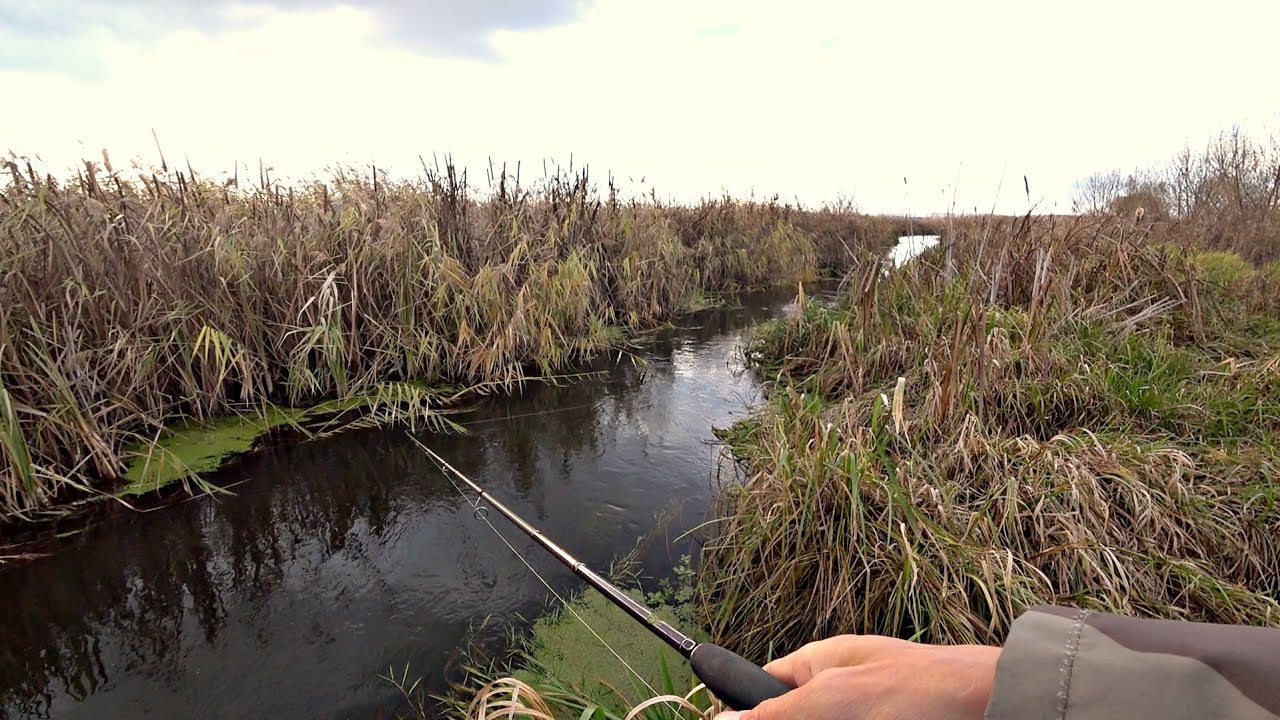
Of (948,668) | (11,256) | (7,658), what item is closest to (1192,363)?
(948,668)

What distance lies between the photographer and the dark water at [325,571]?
2166 millimetres

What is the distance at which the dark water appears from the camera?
85.3 inches

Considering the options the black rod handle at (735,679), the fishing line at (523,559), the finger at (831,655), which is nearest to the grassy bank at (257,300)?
the fishing line at (523,559)

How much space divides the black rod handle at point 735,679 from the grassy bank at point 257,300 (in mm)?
3706

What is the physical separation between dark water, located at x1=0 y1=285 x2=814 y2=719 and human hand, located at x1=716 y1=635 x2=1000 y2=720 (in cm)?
196

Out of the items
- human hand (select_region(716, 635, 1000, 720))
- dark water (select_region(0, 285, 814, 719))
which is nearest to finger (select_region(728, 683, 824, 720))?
human hand (select_region(716, 635, 1000, 720))

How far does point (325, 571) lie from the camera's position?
285 cm

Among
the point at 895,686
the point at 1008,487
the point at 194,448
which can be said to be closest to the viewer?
the point at 895,686

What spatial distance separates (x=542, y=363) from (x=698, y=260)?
18.7 feet

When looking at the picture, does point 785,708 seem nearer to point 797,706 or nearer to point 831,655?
point 797,706

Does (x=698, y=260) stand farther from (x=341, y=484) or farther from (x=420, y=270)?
(x=341, y=484)

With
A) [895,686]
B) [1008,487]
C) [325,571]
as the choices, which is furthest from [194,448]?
[1008,487]

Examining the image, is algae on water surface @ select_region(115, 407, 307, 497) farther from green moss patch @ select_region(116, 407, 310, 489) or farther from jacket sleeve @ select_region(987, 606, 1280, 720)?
jacket sleeve @ select_region(987, 606, 1280, 720)

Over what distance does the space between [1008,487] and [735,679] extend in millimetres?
1881
